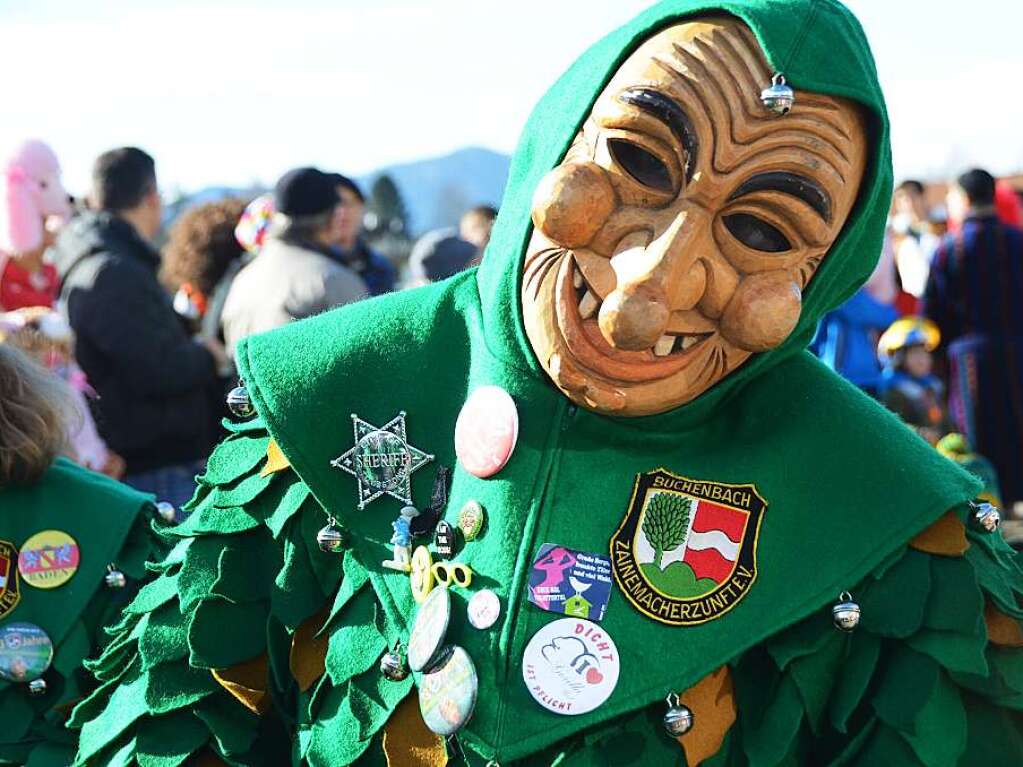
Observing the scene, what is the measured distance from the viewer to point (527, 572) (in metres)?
2.03

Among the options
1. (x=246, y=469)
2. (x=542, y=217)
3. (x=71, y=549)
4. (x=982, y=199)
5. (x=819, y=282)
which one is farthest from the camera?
(x=982, y=199)

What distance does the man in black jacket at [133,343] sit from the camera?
475cm

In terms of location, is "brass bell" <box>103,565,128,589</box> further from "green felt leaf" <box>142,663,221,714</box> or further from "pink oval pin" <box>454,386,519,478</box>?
"pink oval pin" <box>454,386,519,478</box>

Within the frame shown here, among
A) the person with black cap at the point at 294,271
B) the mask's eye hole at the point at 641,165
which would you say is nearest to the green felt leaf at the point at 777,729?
the mask's eye hole at the point at 641,165

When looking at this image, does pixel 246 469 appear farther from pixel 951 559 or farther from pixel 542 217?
pixel 951 559

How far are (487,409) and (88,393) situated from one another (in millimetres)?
2634

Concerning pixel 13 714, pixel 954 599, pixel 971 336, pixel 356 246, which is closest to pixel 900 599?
pixel 954 599

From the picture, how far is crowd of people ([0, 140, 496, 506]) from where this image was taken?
474 cm

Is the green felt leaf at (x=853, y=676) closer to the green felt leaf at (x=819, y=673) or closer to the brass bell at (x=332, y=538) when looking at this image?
the green felt leaf at (x=819, y=673)

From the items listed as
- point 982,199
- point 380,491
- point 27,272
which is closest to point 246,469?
point 380,491

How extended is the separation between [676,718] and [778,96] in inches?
30.6

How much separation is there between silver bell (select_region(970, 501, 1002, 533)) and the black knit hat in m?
3.20

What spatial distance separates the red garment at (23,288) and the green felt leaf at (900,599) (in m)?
3.99

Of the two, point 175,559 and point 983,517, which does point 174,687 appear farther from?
A: point 983,517
